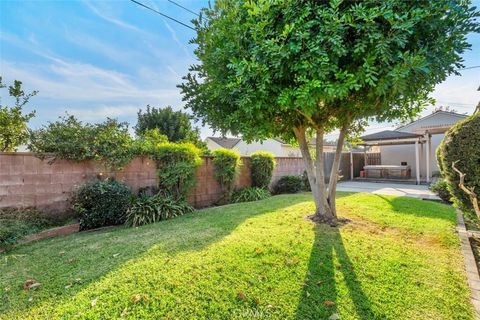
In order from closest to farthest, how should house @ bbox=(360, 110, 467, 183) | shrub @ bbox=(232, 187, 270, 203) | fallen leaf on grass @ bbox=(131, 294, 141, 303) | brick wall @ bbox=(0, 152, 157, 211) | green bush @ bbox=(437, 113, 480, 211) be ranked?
fallen leaf on grass @ bbox=(131, 294, 141, 303), green bush @ bbox=(437, 113, 480, 211), brick wall @ bbox=(0, 152, 157, 211), shrub @ bbox=(232, 187, 270, 203), house @ bbox=(360, 110, 467, 183)

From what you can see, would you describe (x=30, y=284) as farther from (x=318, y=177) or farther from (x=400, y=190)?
(x=400, y=190)

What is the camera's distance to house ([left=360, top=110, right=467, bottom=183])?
13.6 m

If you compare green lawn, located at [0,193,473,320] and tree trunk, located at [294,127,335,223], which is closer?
green lawn, located at [0,193,473,320]

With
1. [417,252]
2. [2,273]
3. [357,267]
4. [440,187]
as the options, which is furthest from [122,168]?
[440,187]

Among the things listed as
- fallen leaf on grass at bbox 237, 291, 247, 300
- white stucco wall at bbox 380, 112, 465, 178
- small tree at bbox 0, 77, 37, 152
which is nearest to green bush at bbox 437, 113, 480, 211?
fallen leaf on grass at bbox 237, 291, 247, 300

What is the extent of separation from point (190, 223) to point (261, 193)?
4.06 metres

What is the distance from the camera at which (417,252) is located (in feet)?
11.8

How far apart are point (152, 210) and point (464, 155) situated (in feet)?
19.3

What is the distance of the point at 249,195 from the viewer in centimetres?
841

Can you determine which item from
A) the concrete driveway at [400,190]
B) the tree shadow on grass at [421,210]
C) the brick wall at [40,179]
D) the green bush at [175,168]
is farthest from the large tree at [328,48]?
the concrete driveway at [400,190]

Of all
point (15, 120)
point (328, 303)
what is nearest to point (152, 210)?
point (15, 120)

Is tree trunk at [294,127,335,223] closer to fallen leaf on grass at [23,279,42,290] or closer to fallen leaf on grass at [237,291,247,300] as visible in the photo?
fallen leaf on grass at [237,291,247,300]

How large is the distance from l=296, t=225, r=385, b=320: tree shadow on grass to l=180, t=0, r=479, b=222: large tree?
6.88 feet

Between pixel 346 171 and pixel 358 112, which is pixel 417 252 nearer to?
pixel 358 112
